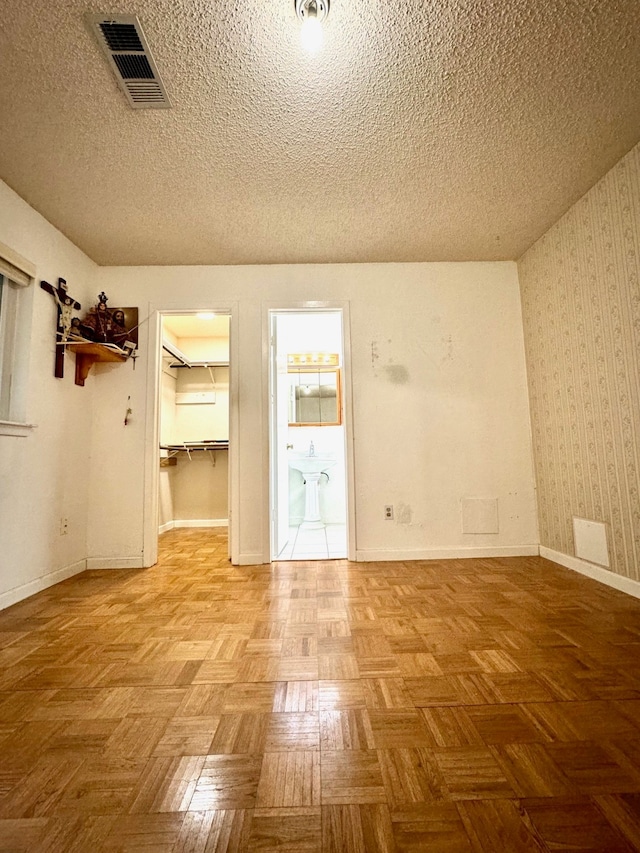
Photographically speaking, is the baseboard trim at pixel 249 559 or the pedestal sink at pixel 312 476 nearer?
the baseboard trim at pixel 249 559

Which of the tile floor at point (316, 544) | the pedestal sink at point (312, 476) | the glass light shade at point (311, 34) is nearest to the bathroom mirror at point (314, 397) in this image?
the pedestal sink at point (312, 476)

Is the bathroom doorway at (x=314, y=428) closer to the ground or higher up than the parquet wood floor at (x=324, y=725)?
higher up

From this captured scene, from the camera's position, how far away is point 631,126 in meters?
1.91

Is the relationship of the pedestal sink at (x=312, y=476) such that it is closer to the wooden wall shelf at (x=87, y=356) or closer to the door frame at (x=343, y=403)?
the door frame at (x=343, y=403)

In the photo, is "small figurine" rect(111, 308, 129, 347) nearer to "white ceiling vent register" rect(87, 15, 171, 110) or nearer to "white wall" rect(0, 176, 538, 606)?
"white wall" rect(0, 176, 538, 606)

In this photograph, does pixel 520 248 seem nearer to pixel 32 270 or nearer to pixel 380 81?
pixel 380 81

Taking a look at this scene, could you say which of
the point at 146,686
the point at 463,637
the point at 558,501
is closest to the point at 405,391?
the point at 558,501

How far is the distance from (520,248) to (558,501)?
2.01 meters

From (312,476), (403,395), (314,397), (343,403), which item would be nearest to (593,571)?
(403,395)

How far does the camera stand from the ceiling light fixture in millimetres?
1337

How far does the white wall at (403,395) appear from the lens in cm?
304

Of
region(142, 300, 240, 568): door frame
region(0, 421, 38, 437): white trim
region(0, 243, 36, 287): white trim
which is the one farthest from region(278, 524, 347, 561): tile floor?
region(0, 243, 36, 287): white trim

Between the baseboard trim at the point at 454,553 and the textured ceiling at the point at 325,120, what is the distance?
2.43 meters

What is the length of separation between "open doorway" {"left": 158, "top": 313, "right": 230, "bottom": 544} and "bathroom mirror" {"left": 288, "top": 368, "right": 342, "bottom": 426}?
0.92 metres
